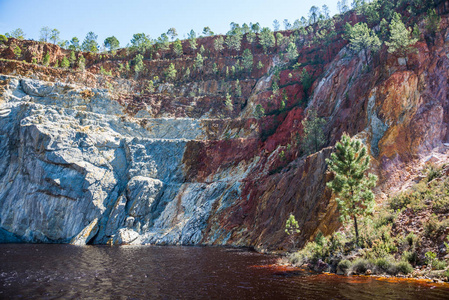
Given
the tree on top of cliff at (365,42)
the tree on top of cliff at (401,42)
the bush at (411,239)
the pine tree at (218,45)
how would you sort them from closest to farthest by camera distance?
the bush at (411,239)
the tree on top of cliff at (401,42)
the tree on top of cliff at (365,42)
the pine tree at (218,45)

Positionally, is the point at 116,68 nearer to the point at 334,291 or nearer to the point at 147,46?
the point at 147,46

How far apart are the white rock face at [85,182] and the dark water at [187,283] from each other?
27497mm

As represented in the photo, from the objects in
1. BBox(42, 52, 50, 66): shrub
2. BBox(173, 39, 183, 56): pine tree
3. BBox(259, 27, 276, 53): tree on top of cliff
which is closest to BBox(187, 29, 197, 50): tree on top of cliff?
BBox(173, 39, 183, 56): pine tree

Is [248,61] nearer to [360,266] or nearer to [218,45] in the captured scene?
[218,45]

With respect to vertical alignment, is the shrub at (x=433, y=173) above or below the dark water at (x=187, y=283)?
above

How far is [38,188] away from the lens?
6119 centimetres

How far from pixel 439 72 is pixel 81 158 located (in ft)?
216

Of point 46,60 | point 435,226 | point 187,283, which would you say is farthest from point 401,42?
point 46,60

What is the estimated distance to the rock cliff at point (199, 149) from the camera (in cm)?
3703

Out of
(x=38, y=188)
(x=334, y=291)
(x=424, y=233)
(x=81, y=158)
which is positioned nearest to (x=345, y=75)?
(x=424, y=233)

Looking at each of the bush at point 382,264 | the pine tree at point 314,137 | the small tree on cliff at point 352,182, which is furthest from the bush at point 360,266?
the pine tree at point 314,137

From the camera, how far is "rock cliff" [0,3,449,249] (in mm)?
37031

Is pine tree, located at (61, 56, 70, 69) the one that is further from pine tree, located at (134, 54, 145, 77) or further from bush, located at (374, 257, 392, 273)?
bush, located at (374, 257, 392, 273)

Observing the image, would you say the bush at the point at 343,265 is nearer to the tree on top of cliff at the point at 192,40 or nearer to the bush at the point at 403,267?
the bush at the point at 403,267
